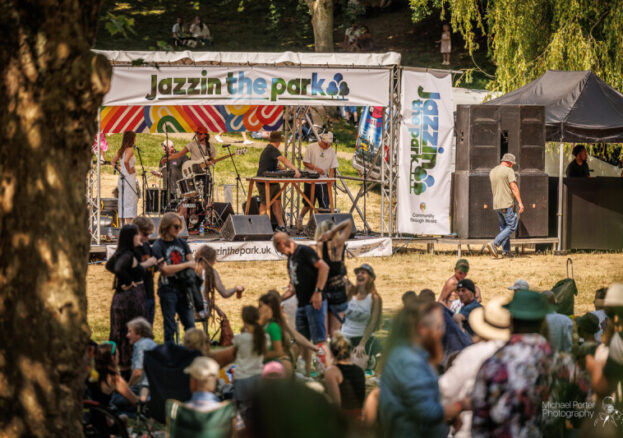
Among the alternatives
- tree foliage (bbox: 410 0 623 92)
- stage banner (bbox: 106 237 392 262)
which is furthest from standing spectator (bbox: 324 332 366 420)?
tree foliage (bbox: 410 0 623 92)

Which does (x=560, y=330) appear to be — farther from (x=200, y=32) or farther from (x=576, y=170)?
(x=200, y=32)

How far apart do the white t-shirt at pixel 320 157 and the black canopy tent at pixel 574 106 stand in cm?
321

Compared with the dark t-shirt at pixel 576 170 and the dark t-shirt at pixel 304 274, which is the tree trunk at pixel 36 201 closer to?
the dark t-shirt at pixel 304 274

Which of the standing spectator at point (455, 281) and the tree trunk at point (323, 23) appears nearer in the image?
the standing spectator at point (455, 281)

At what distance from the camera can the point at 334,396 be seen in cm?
734

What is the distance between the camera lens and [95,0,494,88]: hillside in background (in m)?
38.2

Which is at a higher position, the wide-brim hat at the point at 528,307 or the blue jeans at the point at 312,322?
the wide-brim hat at the point at 528,307

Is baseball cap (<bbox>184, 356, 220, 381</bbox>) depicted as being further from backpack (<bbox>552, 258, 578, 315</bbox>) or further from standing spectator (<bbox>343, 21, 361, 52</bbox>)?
standing spectator (<bbox>343, 21, 361, 52</bbox>)

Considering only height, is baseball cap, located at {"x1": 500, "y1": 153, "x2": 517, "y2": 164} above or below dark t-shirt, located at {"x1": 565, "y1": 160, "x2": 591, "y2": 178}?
above

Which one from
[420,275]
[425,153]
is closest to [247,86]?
[425,153]

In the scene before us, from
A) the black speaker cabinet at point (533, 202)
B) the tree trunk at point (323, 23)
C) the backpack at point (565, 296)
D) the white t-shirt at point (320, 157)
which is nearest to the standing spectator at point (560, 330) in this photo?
the backpack at point (565, 296)

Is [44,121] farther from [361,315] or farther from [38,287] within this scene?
[361,315]

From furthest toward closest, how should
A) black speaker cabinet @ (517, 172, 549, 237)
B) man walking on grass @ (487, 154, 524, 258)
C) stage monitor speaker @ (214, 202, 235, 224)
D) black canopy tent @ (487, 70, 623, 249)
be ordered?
stage monitor speaker @ (214, 202, 235, 224)
black speaker cabinet @ (517, 172, 549, 237)
black canopy tent @ (487, 70, 623, 249)
man walking on grass @ (487, 154, 524, 258)

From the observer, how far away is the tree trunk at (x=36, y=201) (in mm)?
6277
